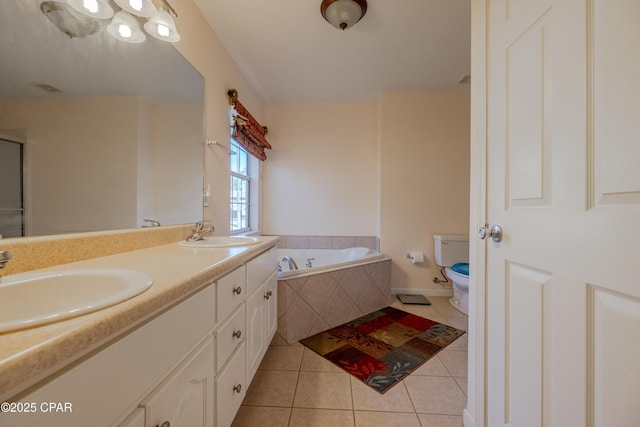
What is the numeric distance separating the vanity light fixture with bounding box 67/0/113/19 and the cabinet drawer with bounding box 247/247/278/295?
1193mm

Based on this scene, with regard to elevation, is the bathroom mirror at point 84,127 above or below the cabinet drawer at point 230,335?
above

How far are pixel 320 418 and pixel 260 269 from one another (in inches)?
31.0

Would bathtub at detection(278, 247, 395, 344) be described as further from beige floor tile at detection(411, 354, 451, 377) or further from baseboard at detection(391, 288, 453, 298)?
Answer: beige floor tile at detection(411, 354, 451, 377)

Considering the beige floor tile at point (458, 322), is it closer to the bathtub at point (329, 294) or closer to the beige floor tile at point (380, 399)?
the bathtub at point (329, 294)

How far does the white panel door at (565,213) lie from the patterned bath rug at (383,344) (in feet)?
2.16

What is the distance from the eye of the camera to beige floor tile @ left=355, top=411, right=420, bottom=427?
3.69 ft

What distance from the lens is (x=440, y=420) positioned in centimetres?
115

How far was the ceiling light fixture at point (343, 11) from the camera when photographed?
4.92ft

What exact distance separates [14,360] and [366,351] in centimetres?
175

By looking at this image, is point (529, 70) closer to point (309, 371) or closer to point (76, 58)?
point (76, 58)

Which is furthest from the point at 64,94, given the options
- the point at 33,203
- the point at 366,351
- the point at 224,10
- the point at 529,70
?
the point at 366,351

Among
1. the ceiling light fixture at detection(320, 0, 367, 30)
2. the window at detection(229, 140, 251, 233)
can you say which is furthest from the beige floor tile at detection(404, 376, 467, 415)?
the ceiling light fixture at detection(320, 0, 367, 30)

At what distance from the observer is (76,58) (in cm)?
89

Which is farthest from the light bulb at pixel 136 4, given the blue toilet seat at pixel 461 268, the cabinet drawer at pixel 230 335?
the blue toilet seat at pixel 461 268
